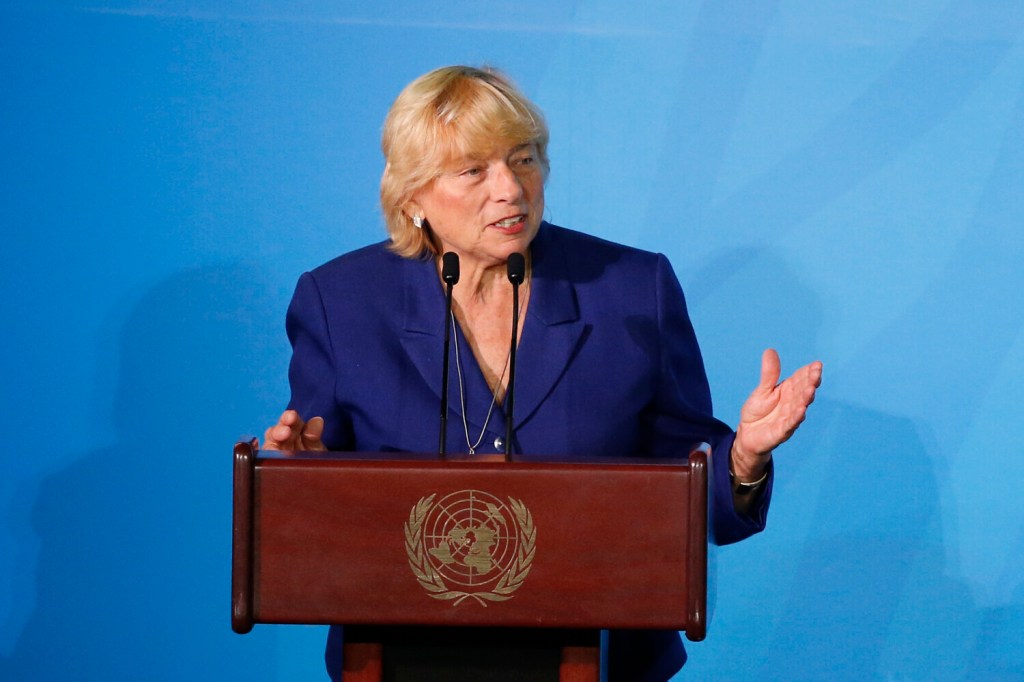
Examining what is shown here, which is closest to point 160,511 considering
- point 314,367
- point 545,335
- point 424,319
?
point 314,367

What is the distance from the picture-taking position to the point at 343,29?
2.70 meters

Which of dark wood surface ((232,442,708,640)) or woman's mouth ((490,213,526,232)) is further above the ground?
woman's mouth ((490,213,526,232))

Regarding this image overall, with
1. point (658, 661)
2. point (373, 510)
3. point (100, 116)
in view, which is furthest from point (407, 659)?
point (100, 116)

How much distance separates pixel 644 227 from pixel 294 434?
1.29 metres

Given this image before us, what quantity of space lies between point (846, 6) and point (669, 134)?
0.42 m

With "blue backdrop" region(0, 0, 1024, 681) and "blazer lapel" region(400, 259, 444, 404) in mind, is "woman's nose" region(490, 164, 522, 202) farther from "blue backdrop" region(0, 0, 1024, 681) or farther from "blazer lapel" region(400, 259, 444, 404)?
"blue backdrop" region(0, 0, 1024, 681)

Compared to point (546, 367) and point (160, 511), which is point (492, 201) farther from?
point (160, 511)

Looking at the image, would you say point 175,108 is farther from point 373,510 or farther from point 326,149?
point 373,510

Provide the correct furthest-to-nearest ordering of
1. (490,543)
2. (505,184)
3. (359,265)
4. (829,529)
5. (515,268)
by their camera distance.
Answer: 1. (829,529)
2. (359,265)
3. (505,184)
4. (515,268)
5. (490,543)

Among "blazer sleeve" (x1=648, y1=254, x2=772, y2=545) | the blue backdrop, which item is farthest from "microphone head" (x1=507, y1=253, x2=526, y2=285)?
the blue backdrop

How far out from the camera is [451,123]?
6.09 feet

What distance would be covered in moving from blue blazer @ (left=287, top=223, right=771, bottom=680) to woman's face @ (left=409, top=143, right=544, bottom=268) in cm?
8

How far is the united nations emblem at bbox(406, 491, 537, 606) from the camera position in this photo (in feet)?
4.59

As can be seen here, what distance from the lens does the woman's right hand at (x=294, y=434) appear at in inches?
62.7
